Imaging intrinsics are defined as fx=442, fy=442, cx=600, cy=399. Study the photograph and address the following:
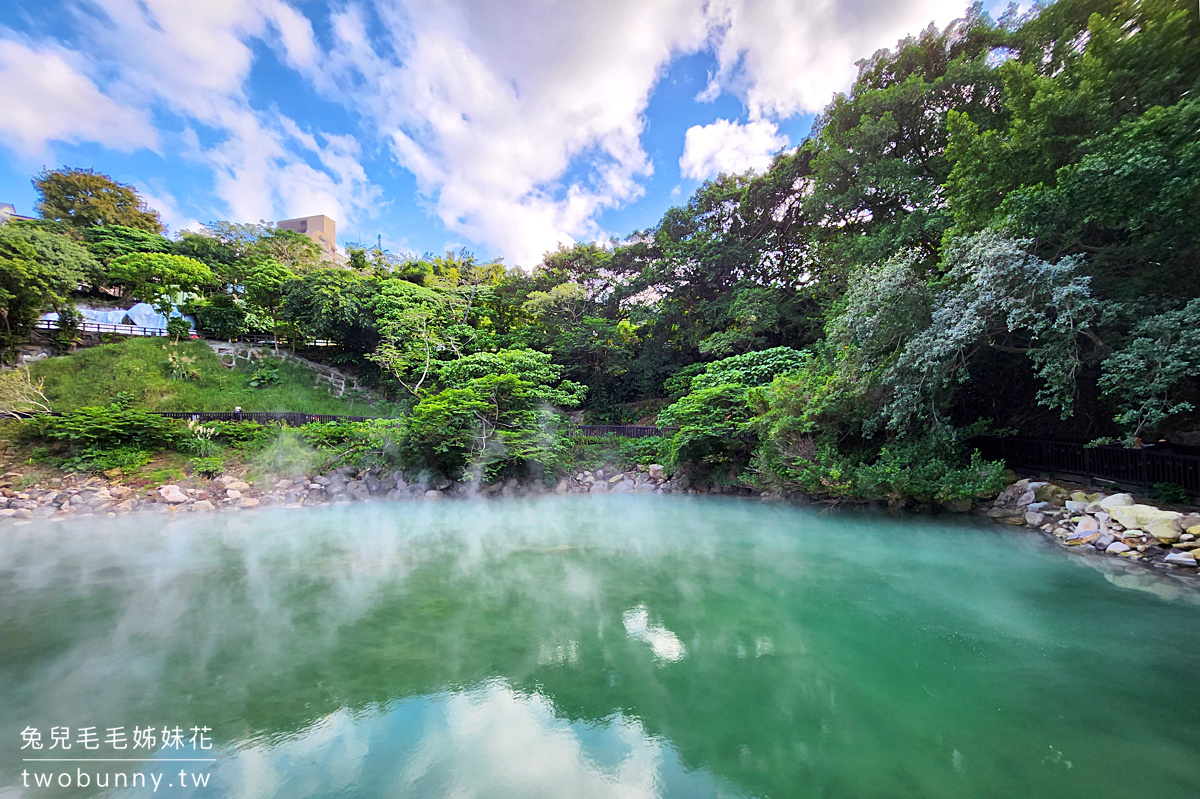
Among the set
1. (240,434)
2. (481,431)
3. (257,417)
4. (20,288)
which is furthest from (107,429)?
(481,431)

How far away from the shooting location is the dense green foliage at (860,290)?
16.5ft

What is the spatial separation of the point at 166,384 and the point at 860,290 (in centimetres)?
1804

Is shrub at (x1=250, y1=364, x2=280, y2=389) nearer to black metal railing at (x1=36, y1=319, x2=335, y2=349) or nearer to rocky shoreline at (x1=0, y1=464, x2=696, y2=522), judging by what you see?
black metal railing at (x1=36, y1=319, x2=335, y2=349)

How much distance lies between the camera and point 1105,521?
5289mm

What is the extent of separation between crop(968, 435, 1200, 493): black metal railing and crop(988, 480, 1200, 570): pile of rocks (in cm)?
38

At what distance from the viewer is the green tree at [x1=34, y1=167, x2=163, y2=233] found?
18531 mm

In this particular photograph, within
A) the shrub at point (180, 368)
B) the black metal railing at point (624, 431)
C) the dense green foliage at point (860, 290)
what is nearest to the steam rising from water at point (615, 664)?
the dense green foliage at point (860, 290)

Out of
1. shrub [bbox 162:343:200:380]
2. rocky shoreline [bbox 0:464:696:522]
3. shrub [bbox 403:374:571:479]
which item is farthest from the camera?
shrub [bbox 162:343:200:380]

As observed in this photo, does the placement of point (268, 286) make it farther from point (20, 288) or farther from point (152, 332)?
point (20, 288)

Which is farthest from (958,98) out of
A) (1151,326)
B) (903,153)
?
(1151,326)

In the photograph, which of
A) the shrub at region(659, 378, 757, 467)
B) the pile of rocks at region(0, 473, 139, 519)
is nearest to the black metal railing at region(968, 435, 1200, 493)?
the shrub at region(659, 378, 757, 467)

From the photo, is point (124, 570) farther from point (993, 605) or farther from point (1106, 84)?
point (1106, 84)

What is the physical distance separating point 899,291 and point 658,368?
957cm

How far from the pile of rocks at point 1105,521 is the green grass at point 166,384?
15.8 metres
